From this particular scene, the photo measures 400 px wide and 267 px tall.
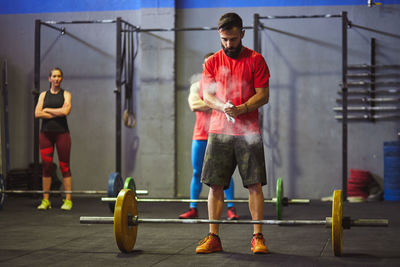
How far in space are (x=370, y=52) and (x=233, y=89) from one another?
3.82m

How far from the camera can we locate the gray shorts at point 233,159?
2.92 meters

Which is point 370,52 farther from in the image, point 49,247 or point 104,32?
point 49,247

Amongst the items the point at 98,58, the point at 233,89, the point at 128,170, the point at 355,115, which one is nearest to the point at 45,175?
the point at 128,170

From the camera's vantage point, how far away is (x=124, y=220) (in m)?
2.82

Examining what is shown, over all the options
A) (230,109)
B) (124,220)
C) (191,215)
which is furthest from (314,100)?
(124,220)

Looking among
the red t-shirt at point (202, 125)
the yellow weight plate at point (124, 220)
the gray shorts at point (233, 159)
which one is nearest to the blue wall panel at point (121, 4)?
the red t-shirt at point (202, 125)

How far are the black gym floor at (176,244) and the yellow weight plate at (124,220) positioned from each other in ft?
0.21

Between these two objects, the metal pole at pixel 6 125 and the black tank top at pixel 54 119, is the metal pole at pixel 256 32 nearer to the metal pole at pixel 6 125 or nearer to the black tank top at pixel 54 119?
the black tank top at pixel 54 119

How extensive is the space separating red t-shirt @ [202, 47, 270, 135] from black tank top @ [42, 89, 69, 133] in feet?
8.01

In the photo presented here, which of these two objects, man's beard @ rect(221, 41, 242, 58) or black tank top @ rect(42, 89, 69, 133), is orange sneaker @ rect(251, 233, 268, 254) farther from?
black tank top @ rect(42, 89, 69, 133)

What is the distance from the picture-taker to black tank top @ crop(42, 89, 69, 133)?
5043mm

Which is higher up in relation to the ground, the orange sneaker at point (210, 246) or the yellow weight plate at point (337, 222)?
the yellow weight plate at point (337, 222)

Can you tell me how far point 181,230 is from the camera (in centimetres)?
385

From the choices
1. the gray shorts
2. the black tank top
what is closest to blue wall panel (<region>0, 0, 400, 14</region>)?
the black tank top
